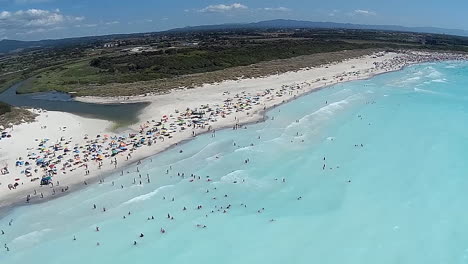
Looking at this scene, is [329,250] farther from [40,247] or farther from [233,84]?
[233,84]

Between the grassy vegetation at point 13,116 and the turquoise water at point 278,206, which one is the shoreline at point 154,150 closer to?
the turquoise water at point 278,206

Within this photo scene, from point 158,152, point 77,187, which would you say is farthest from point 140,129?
point 77,187

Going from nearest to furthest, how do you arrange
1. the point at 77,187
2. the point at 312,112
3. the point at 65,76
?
the point at 77,187 → the point at 312,112 → the point at 65,76

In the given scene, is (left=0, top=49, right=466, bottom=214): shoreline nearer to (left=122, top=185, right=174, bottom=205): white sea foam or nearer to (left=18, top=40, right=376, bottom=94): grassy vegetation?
(left=122, top=185, right=174, bottom=205): white sea foam

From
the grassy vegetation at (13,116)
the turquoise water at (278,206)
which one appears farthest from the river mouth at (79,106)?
the turquoise water at (278,206)

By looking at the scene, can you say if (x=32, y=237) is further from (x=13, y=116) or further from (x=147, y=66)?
(x=147, y=66)

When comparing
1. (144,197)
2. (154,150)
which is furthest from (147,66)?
(144,197)
